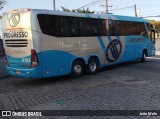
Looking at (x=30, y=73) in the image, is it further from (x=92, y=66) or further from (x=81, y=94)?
(x=92, y=66)

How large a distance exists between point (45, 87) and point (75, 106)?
3.39 meters

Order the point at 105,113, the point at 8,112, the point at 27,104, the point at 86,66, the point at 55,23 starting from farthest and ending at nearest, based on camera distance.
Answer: the point at 86,66
the point at 55,23
the point at 27,104
the point at 8,112
the point at 105,113

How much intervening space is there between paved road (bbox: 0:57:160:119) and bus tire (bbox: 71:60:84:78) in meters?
0.59

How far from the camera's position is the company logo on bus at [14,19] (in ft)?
34.5

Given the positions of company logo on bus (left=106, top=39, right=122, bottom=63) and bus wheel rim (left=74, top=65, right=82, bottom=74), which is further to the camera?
company logo on bus (left=106, top=39, right=122, bottom=63)

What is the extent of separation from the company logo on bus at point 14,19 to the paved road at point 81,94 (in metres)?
2.66

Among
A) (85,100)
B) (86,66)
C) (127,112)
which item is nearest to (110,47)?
(86,66)

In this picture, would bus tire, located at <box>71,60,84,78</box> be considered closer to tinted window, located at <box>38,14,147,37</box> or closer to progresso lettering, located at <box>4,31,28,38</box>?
tinted window, located at <box>38,14,147,37</box>

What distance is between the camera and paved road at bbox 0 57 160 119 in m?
7.23

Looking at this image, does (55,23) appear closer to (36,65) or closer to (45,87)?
(36,65)

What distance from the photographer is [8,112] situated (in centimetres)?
695

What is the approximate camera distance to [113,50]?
14.9 meters

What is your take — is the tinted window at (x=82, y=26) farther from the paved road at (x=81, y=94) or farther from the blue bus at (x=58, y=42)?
the paved road at (x=81, y=94)

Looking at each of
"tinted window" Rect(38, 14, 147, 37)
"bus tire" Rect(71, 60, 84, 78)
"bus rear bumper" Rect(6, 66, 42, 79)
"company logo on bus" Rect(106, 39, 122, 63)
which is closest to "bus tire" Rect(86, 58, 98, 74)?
"bus tire" Rect(71, 60, 84, 78)
